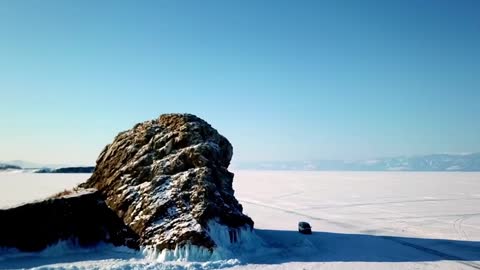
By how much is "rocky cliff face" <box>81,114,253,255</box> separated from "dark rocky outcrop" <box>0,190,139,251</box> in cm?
78

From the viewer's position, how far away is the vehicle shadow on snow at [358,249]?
18.8 metres

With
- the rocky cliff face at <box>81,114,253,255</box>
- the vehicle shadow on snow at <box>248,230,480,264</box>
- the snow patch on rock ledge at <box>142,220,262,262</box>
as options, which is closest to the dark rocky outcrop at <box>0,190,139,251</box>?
the rocky cliff face at <box>81,114,253,255</box>


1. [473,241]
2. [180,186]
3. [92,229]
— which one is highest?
[180,186]

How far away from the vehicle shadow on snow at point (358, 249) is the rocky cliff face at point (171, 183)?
2357mm

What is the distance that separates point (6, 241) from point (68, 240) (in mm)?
2634

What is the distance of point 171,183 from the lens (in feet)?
69.4

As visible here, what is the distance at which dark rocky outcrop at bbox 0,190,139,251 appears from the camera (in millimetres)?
18688

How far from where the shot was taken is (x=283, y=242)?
74.6 ft

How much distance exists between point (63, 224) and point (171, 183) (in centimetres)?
555

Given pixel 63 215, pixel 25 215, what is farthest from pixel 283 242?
pixel 25 215

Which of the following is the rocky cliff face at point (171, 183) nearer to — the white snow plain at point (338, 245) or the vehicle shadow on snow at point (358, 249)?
the white snow plain at point (338, 245)

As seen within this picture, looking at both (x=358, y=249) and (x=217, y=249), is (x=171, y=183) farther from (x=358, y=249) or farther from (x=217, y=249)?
(x=358, y=249)

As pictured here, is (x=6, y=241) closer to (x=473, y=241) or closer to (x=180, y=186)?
(x=180, y=186)

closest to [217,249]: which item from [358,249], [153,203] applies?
[153,203]
